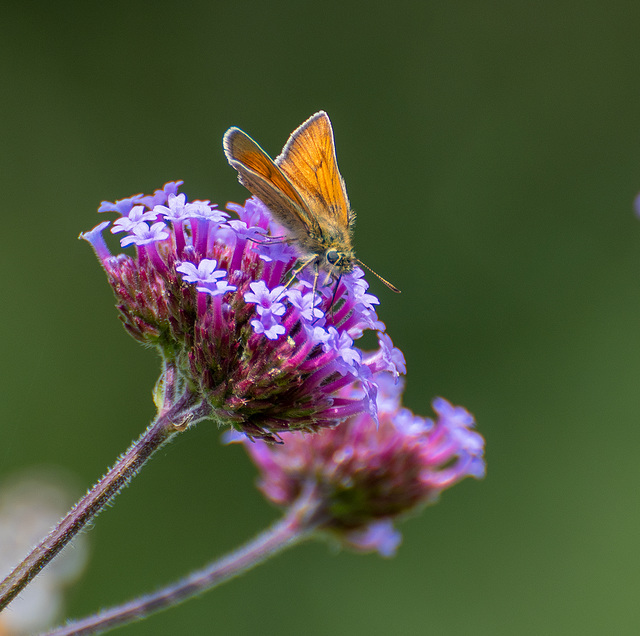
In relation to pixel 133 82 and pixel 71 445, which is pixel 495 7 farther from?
pixel 71 445

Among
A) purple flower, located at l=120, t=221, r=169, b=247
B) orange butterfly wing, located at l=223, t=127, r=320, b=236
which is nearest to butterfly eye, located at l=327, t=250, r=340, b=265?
orange butterfly wing, located at l=223, t=127, r=320, b=236

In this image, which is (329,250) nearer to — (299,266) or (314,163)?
(299,266)

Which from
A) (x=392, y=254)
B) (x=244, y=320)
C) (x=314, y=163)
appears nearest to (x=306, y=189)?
(x=314, y=163)

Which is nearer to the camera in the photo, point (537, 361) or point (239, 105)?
point (537, 361)

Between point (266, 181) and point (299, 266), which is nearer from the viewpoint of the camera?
point (266, 181)

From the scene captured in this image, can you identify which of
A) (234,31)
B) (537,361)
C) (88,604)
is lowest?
(88,604)

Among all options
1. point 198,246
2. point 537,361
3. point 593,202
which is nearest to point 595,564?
point 537,361

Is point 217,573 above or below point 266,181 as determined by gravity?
below
